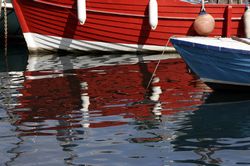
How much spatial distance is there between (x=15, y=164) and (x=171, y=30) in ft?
34.1

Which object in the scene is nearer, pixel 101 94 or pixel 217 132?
pixel 217 132

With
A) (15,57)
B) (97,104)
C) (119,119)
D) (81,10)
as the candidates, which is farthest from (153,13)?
(119,119)

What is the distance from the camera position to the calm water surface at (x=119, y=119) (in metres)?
6.95

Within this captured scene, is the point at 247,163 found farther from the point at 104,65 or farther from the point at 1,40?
the point at 1,40

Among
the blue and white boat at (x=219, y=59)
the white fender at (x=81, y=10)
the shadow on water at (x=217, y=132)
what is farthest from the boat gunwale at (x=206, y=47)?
the white fender at (x=81, y=10)

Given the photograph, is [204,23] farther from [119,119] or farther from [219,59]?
[119,119]

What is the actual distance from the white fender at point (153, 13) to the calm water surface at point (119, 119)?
253 cm

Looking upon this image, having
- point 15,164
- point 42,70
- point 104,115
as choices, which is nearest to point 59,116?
point 104,115

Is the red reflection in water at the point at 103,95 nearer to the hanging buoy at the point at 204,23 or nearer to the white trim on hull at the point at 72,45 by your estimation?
the hanging buoy at the point at 204,23

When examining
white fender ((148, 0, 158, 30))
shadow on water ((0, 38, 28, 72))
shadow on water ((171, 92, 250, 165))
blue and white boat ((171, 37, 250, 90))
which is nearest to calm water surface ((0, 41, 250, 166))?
shadow on water ((171, 92, 250, 165))

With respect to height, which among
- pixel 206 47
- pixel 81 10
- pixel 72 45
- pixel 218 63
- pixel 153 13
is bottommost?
pixel 72 45

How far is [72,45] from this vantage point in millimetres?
17391

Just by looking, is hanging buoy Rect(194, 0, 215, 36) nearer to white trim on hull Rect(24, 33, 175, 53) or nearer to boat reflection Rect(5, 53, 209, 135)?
white trim on hull Rect(24, 33, 175, 53)

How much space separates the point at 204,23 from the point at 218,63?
5.86 m
